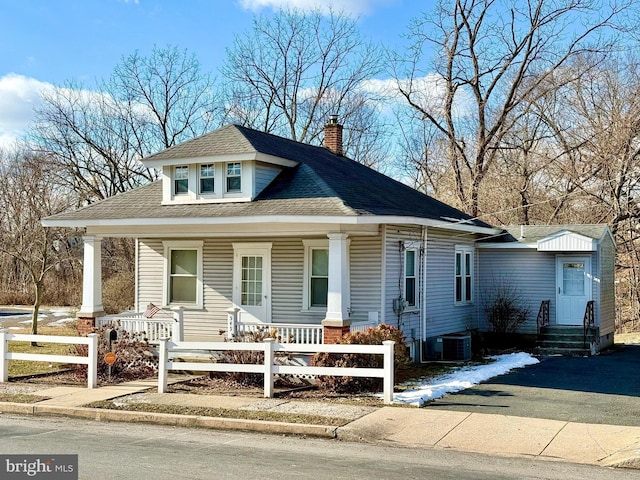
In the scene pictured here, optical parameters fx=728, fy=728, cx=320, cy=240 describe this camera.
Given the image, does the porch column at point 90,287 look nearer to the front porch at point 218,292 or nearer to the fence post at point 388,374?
the front porch at point 218,292

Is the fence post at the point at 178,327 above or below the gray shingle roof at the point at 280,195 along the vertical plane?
below

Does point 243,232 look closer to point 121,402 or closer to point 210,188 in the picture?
point 210,188

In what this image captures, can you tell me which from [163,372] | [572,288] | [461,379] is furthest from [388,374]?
[572,288]

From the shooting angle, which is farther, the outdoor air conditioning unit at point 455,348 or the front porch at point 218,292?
the outdoor air conditioning unit at point 455,348

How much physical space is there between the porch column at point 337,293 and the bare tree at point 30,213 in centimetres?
1114

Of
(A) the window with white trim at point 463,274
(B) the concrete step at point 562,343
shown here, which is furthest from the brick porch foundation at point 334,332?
(B) the concrete step at point 562,343

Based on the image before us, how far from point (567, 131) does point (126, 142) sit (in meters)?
24.6

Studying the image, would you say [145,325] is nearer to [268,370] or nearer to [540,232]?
[268,370]

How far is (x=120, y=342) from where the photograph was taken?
16500mm

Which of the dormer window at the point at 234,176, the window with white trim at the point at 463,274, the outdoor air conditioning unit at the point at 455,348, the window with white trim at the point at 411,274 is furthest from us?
the window with white trim at the point at 463,274

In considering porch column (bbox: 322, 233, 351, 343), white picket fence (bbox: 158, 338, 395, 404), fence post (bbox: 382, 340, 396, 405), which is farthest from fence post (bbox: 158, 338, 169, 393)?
fence post (bbox: 382, 340, 396, 405)

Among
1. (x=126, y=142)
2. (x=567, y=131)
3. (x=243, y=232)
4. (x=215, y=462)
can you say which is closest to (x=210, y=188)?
(x=243, y=232)

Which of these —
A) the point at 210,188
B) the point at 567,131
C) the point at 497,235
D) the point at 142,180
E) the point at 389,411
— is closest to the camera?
the point at 389,411

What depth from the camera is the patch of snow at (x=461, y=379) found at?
13.1 meters
